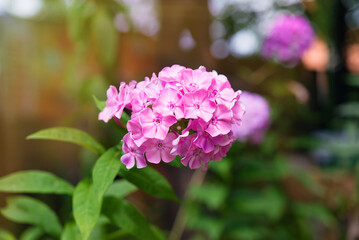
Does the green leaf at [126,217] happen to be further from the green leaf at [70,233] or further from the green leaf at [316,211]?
the green leaf at [316,211]

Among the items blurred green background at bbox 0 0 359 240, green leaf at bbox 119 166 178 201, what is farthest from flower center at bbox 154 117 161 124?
blurred green background at bbox 0 0 359 240

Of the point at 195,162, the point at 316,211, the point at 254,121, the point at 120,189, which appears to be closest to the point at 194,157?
the point at 195,162

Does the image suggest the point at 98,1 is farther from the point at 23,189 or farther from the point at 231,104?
the point at 231,104

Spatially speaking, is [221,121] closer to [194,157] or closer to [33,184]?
[194,157]

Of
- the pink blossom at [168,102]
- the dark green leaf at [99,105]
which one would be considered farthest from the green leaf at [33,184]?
the pink blossom at [168,102]

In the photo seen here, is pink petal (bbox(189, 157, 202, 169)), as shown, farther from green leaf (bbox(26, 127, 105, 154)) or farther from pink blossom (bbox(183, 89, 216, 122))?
green leaf (bbox(26, 127, 105, 154))

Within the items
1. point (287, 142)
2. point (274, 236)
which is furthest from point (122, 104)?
→ point (287, 142)
